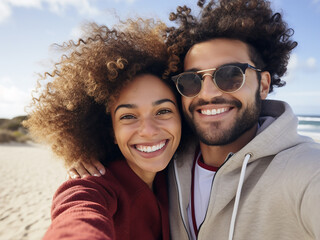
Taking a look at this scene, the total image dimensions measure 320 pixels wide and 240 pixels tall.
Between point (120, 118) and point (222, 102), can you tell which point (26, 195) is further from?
point (222, 102)

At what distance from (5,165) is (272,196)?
1591cm

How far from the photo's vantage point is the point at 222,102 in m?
2.27

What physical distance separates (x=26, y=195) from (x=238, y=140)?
908 cm

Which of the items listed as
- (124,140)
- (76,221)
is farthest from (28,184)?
(76,221)

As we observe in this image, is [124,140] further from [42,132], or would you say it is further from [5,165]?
[5,165]

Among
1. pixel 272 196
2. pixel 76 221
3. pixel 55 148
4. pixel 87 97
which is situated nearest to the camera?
pixel 76 221

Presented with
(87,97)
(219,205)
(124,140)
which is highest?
(87,97)

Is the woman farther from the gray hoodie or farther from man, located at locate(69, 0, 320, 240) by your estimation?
the gray hoodie

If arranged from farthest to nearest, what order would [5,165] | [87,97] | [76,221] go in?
[5,165]
[87,97]
[76,221]

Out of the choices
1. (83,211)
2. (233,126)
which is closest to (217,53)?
(233,126)

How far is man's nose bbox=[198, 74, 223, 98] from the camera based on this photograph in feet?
7.48

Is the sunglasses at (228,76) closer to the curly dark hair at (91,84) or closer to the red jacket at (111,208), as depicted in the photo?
the curly dark hair at (91,84)

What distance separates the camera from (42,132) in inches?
101

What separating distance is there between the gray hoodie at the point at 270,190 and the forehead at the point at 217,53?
2.15 feet
